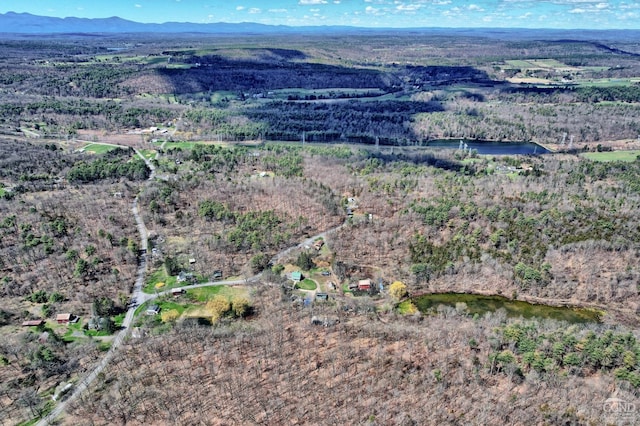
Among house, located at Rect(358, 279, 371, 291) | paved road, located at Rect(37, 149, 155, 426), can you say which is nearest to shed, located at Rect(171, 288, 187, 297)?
paved road, located at Rect(37, 149, 155, 426)

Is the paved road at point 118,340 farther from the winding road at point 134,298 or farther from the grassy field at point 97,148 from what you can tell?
the grassy field at point 97,148

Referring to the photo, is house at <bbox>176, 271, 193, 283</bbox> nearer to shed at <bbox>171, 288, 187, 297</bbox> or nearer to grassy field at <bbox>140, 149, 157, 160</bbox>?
shed at <bbox>171, 288, 187, 297</bbox>

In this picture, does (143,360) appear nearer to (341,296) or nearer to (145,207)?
(341,296)

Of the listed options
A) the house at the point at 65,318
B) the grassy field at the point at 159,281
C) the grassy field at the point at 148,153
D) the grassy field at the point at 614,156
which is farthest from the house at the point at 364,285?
the grassy field at the point at 614,156

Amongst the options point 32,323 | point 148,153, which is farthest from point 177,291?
point 148,153

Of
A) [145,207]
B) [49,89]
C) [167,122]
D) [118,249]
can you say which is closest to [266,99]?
[167,122]
